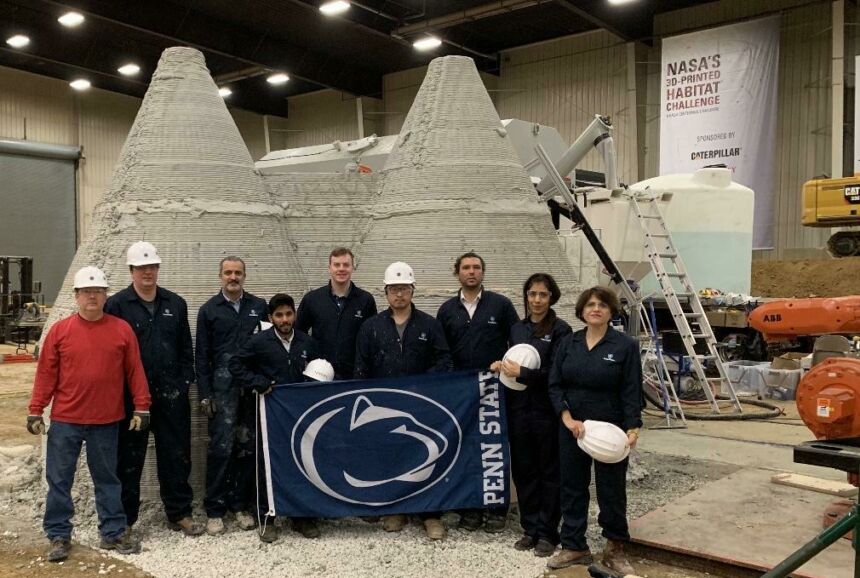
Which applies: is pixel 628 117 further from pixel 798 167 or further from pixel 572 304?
pixel 572 304

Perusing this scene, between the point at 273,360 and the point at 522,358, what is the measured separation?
177cm

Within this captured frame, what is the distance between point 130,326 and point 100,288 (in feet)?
1.20

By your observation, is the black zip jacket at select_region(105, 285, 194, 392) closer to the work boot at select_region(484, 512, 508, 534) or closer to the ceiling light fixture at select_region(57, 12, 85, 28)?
the work boot at select_region(484, 512, 508, 534)

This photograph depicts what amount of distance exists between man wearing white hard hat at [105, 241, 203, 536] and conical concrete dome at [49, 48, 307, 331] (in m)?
0.73

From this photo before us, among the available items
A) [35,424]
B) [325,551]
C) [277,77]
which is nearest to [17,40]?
[277,77]

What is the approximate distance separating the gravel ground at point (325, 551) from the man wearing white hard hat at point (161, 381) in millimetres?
268

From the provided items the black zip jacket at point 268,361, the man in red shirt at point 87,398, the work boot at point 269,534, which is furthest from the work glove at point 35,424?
the work boot at point 269,534

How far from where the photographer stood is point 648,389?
10.8 metres

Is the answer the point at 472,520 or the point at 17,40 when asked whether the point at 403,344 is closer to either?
the point at 472,520

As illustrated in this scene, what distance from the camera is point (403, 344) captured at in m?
5.23

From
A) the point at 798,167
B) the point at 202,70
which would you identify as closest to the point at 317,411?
the point at 202,70

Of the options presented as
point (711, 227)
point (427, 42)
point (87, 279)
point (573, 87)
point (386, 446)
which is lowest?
point (386, 446)

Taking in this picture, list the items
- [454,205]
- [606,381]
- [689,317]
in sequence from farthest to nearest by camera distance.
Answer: [689,317], [454,205], [606,381]

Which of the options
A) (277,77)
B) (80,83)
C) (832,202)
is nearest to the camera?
(832,202)
